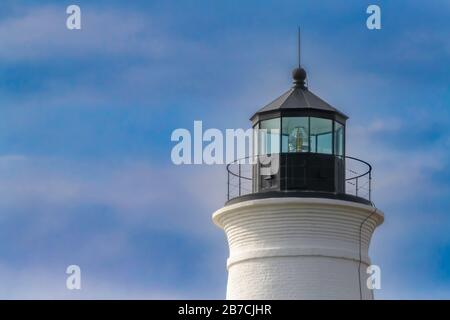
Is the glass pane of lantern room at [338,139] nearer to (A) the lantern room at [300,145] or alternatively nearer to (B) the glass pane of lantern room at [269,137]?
(A) the lantern room at [300,145]

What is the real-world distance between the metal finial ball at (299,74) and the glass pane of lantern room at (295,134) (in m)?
0.97

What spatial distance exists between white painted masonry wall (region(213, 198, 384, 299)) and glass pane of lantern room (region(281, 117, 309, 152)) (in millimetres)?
1327

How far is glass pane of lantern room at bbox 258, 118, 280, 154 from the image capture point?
3991 cm

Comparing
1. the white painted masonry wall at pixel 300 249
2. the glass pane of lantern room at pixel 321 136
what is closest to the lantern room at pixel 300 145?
the glass pane of lantern room at pixel 321 136

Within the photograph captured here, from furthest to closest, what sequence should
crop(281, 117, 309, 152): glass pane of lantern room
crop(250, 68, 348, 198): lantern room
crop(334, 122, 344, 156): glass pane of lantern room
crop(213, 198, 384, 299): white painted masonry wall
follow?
crop(334, 122, 344, 156): glass pane of lantern room, crop(281, 117, 309, 152): glass pane of lantern room, crop(250, 68, 348, 198): lantern room, crop(213, 198, 384, 299): white painted masonry wall

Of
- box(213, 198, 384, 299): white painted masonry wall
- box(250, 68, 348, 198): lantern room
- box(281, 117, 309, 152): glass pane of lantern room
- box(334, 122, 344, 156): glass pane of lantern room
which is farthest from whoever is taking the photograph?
box(334, 122, 344, 156): glass pane of lantern room

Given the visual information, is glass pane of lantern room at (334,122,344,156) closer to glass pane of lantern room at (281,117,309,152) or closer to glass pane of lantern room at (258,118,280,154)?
glass pane of lantern room at (281,117,309,152)

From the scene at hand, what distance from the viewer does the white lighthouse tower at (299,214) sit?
39.0 metres

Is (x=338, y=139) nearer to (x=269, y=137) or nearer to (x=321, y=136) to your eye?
(x=321, y=136)

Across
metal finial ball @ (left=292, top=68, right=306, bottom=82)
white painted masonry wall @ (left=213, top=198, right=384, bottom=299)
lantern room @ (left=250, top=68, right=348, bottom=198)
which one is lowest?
white painted masonry wall @ (left=213, top=198, right=384, bottom=299)

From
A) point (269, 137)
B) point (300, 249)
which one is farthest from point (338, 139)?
point (300, 249)

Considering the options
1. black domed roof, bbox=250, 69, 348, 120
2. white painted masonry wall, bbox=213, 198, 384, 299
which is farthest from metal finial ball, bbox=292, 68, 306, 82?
white painted masonry wall, bbox=213, 198, 384, 299
